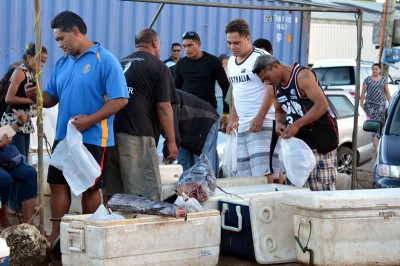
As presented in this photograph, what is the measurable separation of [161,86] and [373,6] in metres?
26.0

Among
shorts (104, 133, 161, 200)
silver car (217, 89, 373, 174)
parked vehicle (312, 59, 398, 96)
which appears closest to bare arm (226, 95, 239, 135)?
shorts (104, 133, 161, 200)

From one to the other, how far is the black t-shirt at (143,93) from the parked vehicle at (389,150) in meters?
2.30

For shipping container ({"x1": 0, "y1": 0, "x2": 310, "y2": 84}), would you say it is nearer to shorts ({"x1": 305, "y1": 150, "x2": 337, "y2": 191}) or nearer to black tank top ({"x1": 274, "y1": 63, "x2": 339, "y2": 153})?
black tank top ({"x1": 274, "y1": 63, "x2": 339, "y2": 153})

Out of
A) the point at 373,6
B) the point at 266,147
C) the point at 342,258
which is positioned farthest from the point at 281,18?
the point at 373,6

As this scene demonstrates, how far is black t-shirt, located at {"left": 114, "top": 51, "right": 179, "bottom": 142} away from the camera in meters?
7.00

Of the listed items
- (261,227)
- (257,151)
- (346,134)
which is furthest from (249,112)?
(346,134)

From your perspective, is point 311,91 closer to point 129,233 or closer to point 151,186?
point 151,186

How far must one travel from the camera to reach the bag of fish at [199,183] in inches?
277

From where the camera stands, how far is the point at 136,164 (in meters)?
6.99

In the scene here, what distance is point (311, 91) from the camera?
7348mm

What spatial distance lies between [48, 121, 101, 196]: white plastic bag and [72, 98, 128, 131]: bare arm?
0.06 metres

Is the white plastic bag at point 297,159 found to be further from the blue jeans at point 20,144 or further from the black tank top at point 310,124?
the blue jeans at point 20,144

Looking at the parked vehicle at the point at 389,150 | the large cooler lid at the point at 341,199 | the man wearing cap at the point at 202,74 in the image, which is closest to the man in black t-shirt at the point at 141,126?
the large cooler lid at the point at 341,199

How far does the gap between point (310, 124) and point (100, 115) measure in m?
2.01
